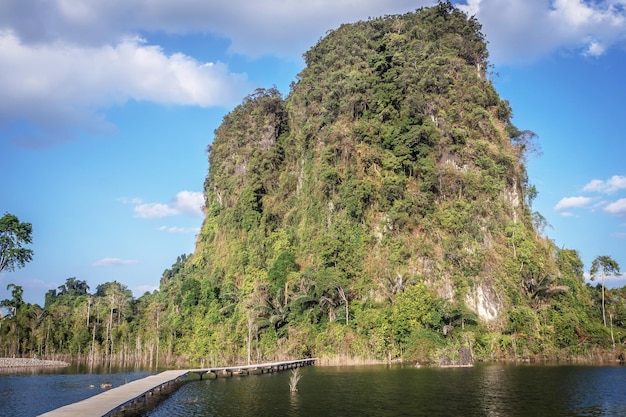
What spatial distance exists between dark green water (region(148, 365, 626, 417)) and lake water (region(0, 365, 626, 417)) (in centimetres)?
4

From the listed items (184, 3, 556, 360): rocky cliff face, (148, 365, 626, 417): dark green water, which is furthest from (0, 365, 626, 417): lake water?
(184, 3, 556, 360): rocky cliff face

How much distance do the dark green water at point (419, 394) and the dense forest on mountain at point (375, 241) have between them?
9.21 m

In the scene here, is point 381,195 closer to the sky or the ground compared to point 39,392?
closer to the sky

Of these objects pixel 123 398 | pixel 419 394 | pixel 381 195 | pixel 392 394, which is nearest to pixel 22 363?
pixel 123 398

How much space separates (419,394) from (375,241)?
26187mm

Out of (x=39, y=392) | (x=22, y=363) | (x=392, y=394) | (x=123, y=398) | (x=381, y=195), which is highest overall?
(x=381, y=195)

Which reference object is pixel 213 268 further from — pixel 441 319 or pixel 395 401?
pixel 395 401

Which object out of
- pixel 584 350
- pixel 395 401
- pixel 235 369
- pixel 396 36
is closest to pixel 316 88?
pixel 396 36

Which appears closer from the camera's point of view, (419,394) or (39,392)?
(419,394)

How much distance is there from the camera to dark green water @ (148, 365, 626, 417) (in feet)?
61.3

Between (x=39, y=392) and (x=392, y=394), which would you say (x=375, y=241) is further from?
(x=39, y=392)

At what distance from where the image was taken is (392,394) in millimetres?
22344

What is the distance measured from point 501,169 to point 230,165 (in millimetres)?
38011

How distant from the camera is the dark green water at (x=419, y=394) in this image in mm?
18688
